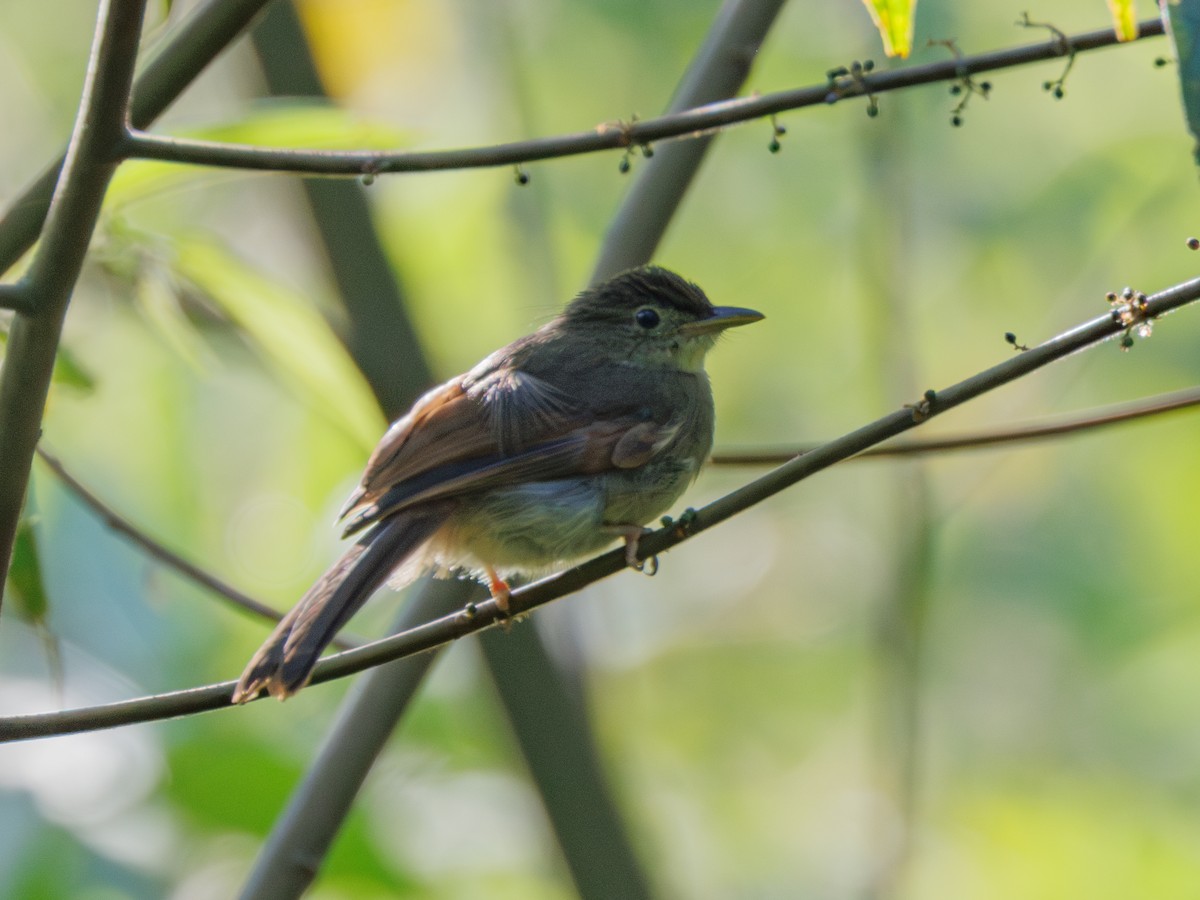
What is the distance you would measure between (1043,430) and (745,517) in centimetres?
489

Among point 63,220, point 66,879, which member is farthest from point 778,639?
point 63,220

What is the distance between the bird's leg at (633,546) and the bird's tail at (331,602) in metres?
0.47

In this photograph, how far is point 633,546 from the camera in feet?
8.77

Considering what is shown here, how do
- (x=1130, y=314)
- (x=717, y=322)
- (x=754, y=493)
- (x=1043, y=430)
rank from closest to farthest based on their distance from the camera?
(x=1130, y=314), (x=754, y=493), (x=1043, y=430), (x=717, y=322)

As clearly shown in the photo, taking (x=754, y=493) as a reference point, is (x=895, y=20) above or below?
above

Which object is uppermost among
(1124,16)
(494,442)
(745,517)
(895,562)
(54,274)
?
(745,517)

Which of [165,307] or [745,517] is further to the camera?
[745,517]

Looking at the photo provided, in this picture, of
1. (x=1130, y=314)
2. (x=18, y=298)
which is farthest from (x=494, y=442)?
(x=1130, y=314)

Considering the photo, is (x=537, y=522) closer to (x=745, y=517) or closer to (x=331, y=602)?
(x=331, y=602)

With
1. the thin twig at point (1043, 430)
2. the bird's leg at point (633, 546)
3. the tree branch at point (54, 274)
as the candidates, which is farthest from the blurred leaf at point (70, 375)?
the thin twig at point (1043, 430)

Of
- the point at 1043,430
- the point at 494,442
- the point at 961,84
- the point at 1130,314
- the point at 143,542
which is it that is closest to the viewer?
the point at 1130,314

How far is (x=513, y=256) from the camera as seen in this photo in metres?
6.06

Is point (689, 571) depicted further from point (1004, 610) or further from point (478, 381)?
point (478, 381)

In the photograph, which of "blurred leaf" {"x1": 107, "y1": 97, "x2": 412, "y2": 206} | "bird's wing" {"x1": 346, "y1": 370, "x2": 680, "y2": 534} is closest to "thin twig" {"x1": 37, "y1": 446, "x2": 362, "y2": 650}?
"bird's wing" {"x1": 346, "y1": 370, "x2": 680, "y2": 534}
